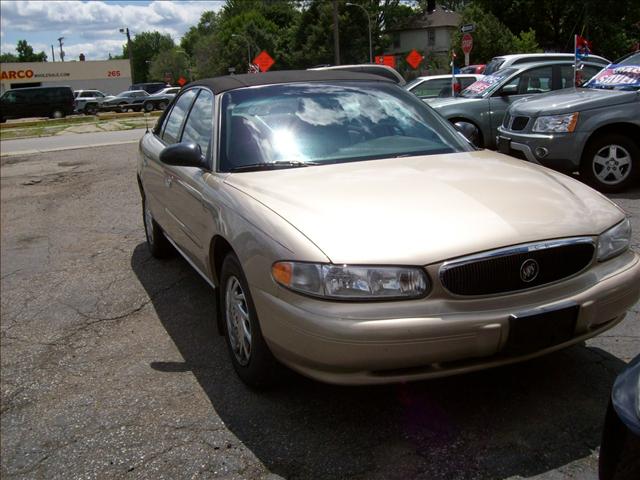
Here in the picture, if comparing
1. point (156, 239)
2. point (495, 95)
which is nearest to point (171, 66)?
point (495, 95)

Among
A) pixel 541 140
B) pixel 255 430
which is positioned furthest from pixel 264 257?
pixel 541 140

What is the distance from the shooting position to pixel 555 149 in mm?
7039

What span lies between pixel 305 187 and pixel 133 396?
1466 millimetres

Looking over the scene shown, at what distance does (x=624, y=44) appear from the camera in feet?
142

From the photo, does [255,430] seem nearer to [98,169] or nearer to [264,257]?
[264,257]

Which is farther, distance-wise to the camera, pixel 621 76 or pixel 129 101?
pixel 129 101

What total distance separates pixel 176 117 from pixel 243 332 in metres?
2.53

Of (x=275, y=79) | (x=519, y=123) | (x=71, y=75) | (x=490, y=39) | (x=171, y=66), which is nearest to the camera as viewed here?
(x=275, y=79)

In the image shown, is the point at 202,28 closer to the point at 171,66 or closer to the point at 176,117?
the point at 171,66

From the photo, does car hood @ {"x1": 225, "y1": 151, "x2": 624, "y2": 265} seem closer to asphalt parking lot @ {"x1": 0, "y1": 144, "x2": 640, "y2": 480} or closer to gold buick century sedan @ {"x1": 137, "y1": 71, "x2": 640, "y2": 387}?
gold buick century sedan @ {"x1": 137, "y1": 71, "x2": 640, "y2": 387}

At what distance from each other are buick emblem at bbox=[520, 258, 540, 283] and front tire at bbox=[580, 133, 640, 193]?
489 cm

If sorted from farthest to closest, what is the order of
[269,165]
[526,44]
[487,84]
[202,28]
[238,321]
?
[202,28], [526,44], [487,84], [269,165], [238,321]

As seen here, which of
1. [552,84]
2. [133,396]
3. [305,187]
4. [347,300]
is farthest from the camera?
[552,84]

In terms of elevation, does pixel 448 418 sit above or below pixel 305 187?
below
